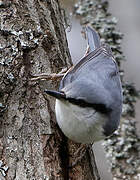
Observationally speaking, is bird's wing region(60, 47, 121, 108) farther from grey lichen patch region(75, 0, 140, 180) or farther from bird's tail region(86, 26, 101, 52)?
grey lichen patch region(75, 0, 140, 180)

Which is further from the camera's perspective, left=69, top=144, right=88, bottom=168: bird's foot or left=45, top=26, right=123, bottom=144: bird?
left=69, top=144, right=88, bottom=168: bird's foot

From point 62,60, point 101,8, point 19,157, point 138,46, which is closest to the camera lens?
point 19,157

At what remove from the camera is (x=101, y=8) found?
10.2 ft

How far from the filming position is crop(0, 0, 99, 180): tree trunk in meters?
1.94

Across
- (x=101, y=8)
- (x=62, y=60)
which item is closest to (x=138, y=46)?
(x=101, y=8)

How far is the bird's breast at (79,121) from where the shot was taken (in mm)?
1961

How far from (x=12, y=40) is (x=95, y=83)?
0.49m

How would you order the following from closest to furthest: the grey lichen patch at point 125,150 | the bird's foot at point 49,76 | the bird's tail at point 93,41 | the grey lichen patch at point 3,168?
the grey lichen patch at point 3,168
the bird's foot at point 49,76
the bird's tail at point 93,41
the grey lichen patch at point 125,150

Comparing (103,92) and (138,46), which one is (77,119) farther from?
(138,46)

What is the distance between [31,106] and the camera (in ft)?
6.72

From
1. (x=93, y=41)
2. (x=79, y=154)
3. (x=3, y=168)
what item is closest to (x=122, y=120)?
(x=93, y=41)

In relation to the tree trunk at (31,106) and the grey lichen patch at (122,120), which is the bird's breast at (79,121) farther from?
the grey lichen patch at (122,120)

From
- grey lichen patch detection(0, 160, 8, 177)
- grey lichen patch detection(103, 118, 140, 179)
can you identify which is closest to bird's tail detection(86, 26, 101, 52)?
grey lichen patch detection(103, 118, 140, 179)

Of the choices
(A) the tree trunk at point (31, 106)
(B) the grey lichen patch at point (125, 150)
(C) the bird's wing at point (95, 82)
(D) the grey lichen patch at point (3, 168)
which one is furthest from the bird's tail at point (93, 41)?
(D) the grey lichen patch at point (3, 168)
